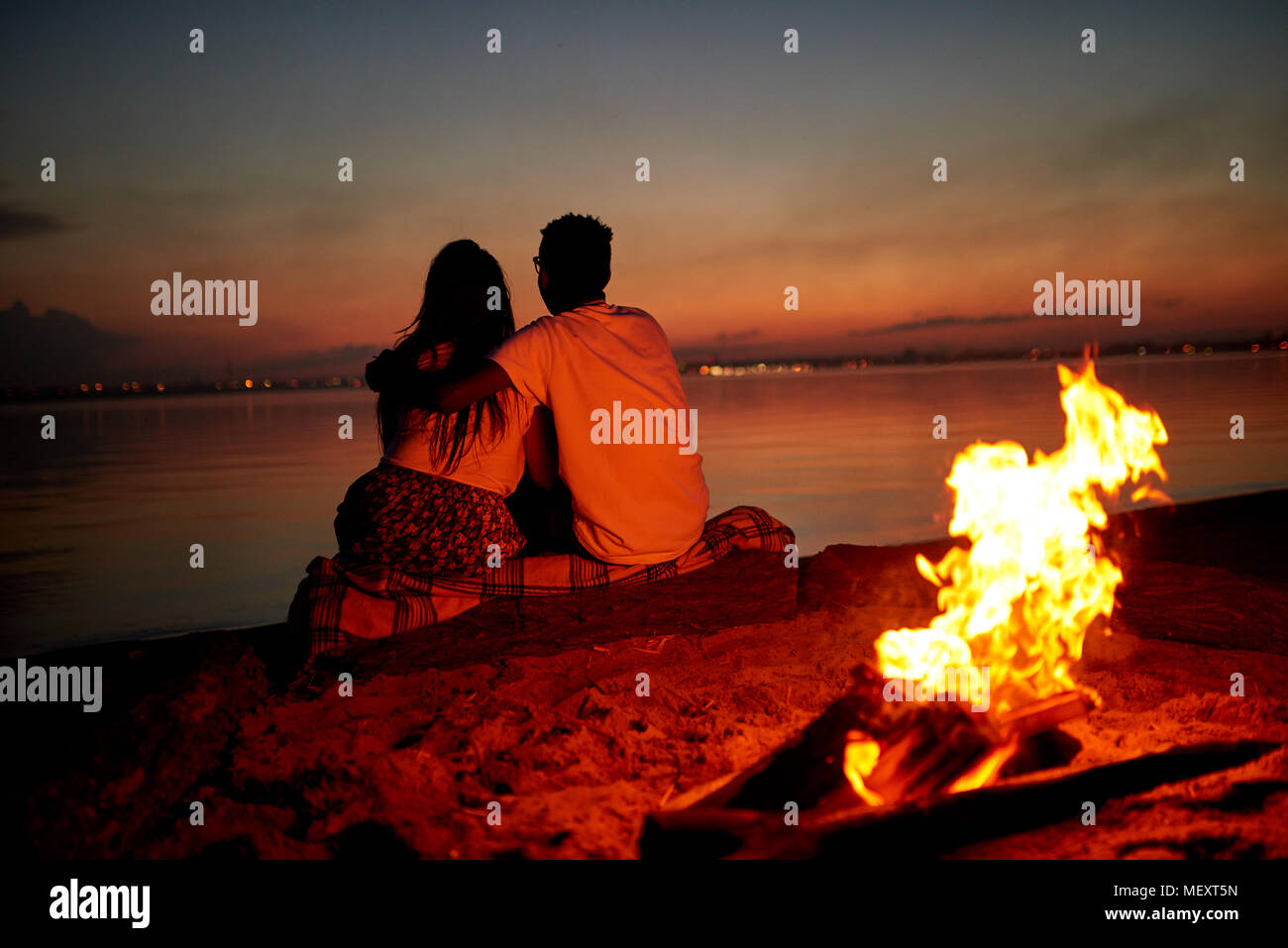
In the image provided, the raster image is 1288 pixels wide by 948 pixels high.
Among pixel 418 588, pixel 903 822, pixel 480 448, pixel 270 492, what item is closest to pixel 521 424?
pixel 480 448

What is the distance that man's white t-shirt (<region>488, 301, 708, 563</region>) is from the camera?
456 centimetres

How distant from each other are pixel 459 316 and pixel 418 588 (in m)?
1.44

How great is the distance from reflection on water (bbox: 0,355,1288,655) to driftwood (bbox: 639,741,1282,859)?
20.3 ft

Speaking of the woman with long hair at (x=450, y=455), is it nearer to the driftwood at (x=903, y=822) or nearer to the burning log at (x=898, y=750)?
the burning log at (x=898, y=750)

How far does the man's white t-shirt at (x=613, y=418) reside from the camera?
15.0ft

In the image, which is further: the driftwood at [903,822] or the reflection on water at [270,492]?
the reflection on water at [270,492]

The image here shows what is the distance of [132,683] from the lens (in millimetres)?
4719

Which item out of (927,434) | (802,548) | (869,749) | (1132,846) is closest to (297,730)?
(869,749)

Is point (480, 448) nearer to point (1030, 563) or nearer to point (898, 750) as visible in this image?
point (898, 750)

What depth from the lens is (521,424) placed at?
4770 mm

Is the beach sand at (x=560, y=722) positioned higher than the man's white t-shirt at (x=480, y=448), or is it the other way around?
the man's white t-shirt at (x=480, y=448)

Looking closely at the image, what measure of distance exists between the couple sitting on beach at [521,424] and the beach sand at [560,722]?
1.45 feet

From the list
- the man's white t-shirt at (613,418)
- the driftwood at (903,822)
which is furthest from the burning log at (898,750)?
the man's white t-shirt at (613,418)
